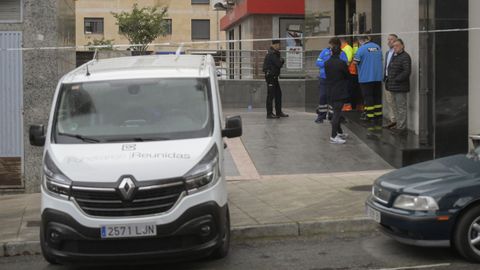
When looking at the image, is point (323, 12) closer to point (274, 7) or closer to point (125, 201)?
point (274, 7)

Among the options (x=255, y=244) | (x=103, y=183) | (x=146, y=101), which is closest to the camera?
(x=103, y=183)

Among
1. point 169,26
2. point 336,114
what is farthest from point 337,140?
point 169,26

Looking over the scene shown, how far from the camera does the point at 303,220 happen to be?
7781 mm

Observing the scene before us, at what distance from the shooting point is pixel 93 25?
56812 mm

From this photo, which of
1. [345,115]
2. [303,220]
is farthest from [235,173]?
[345,115]

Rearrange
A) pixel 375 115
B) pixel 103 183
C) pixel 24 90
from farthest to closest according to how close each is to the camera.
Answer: pixel 375 115 < pixel 24 90 < pixel 103 183

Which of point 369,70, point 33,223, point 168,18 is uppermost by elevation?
point 168,18

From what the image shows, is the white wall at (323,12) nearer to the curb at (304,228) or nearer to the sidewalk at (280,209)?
the sidewalk at (280,209)

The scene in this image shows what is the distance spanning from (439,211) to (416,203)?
22 cm

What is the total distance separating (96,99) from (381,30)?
1025 centimetres

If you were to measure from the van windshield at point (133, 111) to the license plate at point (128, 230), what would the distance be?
914mm

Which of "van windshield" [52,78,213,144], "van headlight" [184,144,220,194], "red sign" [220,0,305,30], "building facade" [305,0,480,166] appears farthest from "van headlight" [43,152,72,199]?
"red sign" [220,0,305,30]

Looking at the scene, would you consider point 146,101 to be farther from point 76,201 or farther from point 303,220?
point 303,220

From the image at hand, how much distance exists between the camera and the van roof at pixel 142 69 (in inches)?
262
